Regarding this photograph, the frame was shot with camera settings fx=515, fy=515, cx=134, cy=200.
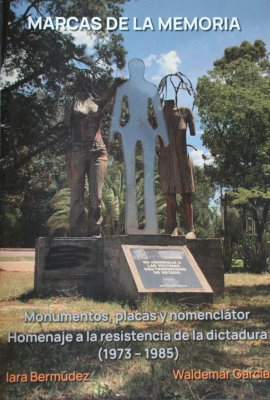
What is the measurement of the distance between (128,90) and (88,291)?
266 centimetres

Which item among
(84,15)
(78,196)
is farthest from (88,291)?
(84,15)

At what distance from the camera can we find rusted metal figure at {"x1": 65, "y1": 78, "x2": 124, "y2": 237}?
728 cm

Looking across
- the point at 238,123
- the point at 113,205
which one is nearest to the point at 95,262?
the point at 238,123

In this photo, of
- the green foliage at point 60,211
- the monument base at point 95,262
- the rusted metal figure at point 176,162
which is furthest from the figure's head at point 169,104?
the green foliage at point 60,211

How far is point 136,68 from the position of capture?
21.6 feet

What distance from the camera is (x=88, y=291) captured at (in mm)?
6691

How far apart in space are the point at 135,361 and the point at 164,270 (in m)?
1.88

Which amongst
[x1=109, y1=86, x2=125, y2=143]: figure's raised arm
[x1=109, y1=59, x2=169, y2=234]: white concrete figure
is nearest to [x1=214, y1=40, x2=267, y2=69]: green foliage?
[x1=109, y1=59, x2=169, y2=234]: white concrete figure

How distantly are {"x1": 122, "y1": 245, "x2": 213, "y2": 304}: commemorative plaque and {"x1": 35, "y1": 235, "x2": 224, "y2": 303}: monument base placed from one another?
0.13 meters

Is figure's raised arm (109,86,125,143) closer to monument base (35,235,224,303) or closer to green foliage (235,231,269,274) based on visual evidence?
monument base (35,235,224,303)

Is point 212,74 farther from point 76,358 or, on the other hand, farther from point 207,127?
point 76,358

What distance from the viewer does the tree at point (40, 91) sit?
18.9 ft

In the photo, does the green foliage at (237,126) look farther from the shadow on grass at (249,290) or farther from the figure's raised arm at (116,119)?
the figure's raised arm at (116,119)

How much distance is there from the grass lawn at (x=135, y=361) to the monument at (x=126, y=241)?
67cm
